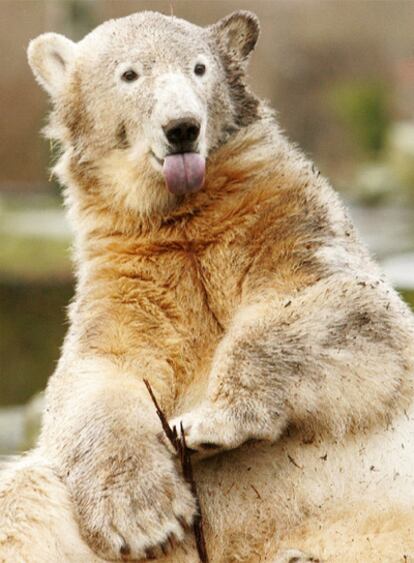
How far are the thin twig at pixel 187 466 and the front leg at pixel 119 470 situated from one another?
0.04 m

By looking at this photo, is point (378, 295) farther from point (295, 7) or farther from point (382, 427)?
point (295, 7)

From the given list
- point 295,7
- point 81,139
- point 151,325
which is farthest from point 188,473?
point 295,7

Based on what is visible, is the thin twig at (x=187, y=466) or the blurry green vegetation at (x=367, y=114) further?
the blurry green vegetation at (x=367, y=114)

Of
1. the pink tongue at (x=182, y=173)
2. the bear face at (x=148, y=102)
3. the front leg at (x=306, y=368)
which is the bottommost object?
the front leg at (x=306, y=368)

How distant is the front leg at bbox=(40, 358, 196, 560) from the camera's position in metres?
5.28

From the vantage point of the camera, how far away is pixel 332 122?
27.0 m

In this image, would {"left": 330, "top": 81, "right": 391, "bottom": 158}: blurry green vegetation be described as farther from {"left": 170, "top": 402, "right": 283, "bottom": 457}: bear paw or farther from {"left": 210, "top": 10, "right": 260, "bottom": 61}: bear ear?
{"left": 170, "top": 402, "right": 283, "bottom": 457}: bear paw

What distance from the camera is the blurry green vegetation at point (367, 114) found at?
25641mm

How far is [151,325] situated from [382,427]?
112 cm

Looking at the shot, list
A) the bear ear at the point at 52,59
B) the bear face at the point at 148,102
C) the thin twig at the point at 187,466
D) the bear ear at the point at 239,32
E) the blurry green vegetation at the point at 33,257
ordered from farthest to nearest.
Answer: the blurry green vegetation at the point at 33,257, the bear ear at the point at 52,59, the bear ear at the point at 239,32, the bear face at the point at 148,102, the thin twig at the point at 187,466

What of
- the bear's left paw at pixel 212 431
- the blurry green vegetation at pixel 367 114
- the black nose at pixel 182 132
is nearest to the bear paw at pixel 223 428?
the bear's left paw at pixel 212 431

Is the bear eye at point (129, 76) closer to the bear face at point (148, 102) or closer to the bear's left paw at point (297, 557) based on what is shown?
the bear face at point (148, 102)

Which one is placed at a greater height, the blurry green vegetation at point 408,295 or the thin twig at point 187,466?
the blurry green vegetation at point 408,295

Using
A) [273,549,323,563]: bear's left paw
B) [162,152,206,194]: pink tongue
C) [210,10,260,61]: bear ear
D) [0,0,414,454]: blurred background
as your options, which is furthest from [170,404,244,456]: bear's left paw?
[0,0,414,454]: blurred background
